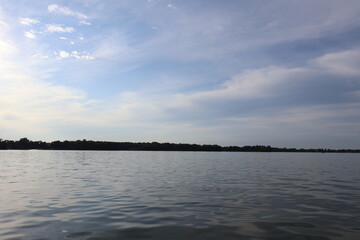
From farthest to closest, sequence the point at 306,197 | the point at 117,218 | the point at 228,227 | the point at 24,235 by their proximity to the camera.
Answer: the point at 306,197 → the point at 117,218 → the point at 228,227 → the point at 24,235

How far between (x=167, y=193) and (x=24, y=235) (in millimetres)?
11483

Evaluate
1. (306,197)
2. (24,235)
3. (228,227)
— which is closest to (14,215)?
(24,235)

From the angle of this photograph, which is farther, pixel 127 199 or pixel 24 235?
pixel 127 199

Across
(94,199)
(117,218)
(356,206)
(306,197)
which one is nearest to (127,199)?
(94,199)

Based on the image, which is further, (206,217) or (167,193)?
(167,193)

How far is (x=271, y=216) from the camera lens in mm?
13516

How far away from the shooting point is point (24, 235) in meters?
10.1

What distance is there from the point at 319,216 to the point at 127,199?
38.2 ft

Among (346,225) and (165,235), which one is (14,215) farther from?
(346,225)

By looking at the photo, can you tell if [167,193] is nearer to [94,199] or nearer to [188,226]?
[94,199]

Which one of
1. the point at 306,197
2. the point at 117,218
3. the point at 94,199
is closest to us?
the point at 117,218

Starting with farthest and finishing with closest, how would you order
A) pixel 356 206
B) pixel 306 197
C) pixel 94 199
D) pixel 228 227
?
pixel 306 197, pixel 94 199, pixel 356 206, pixel 228 227

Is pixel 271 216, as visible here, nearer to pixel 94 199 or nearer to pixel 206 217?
pixel 206 217

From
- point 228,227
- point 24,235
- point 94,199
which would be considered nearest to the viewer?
point 24,235
